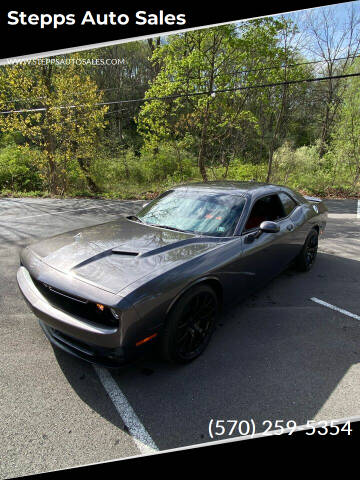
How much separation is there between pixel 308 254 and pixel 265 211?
1.48 metres

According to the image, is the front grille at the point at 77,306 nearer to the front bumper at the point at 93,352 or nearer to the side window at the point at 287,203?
the front bumper at the point at 93,352

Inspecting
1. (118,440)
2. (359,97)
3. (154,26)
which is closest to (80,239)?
(118,440)

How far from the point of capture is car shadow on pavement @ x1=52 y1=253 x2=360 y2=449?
1.92m

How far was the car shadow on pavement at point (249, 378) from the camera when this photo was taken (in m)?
1.92

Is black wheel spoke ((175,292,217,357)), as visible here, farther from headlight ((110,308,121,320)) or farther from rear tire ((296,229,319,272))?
rear tire ((296,229,319,272))

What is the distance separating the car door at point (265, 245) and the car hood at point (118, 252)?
43cm

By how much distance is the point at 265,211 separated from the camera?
350cm

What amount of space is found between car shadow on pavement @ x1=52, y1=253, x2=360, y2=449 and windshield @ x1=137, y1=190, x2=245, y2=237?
0.89 metres

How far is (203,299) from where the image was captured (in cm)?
246

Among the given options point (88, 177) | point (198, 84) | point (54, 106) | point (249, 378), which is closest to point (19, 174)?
point (88, 177)

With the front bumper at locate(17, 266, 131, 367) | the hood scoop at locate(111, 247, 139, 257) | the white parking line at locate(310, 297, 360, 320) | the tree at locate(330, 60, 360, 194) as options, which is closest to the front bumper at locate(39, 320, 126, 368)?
the front bumper at locate(17, 266, 131, 367)

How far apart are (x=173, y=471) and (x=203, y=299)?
1200mm

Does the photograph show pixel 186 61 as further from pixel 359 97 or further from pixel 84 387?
pixel 84 387

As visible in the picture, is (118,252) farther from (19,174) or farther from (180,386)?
(19,174)
